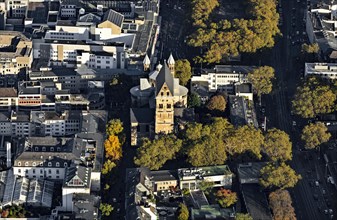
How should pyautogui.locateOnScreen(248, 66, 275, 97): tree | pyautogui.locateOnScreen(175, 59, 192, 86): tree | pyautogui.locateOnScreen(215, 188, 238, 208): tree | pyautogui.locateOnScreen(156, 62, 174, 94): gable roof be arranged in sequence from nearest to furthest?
pyautogui.locateOnScreen(215, 188, 238, 208): tree
pyautogui.locateOnScreen(156, 62, 174, 94): gable roof
pyautogui.locateOnScreen(248, 66, 275, 97): tree
pyautogui.locateOnScreen(175, 59, 192, 86): tree

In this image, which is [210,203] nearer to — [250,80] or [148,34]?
[250,80]

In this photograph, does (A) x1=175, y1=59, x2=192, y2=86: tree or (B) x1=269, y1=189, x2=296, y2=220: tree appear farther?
(A) x1=175, y1=59, x2=192, y2=86: tree

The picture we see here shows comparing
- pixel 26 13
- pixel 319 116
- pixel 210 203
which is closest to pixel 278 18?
pixel 319 116

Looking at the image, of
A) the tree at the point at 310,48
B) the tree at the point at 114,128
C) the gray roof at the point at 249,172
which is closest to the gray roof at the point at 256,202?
the gray roof at the point at 249,172

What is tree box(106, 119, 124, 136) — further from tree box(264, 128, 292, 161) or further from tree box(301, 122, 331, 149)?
tree box(301, 122, 331, 149)

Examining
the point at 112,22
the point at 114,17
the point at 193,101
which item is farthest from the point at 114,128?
the point at 114,17

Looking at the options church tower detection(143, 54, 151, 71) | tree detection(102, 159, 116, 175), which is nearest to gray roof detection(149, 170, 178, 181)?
tree detection(102, 159, 116, 175)

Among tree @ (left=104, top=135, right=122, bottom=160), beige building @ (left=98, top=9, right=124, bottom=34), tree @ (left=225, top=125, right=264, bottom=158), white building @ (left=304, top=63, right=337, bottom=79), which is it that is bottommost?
tree @ (left=104, top=135, right=122, bottom=160)
